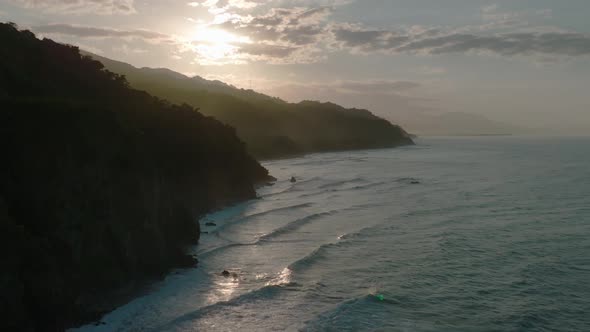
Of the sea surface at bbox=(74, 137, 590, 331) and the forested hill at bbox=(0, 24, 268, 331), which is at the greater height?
the forested hill at bbox=(0, 24, 268, 331)

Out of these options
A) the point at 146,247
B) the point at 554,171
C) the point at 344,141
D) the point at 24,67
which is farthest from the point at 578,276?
the point at 344,141

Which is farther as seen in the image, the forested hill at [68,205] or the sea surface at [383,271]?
the sea surface at [383,271]

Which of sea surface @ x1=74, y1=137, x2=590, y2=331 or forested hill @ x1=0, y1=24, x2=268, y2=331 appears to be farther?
sea surface @ x1=74, y1=137, x2=590, y2=331

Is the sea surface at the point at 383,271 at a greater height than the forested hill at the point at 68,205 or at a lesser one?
lesser

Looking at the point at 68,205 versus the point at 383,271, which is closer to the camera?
the point at 68,205
